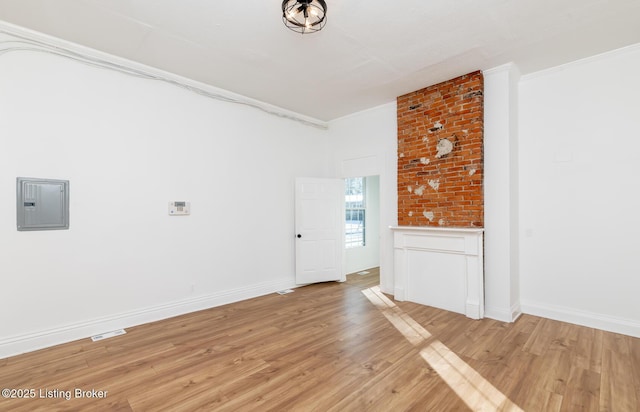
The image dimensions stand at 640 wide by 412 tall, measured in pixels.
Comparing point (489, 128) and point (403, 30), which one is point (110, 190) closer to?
point (403, 30)

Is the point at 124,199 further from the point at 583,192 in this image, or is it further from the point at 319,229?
the point at 583,192

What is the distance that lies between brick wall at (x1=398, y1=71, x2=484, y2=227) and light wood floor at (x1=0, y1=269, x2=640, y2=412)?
1.47 metres

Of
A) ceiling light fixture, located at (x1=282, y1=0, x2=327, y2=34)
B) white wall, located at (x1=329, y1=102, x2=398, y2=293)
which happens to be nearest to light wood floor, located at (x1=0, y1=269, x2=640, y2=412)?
white wall, located at (x1=329, y1=102, x2=398, y2=293)

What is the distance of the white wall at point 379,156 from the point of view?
196 inches

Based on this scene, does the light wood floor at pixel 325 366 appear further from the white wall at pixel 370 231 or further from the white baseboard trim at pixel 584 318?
the white wall at pixel 370 231

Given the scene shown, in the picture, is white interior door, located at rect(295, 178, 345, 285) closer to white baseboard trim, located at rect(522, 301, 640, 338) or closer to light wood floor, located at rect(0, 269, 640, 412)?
light wood floor, located at rect(0, 269, 640, 412)

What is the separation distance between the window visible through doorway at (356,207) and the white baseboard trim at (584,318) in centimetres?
359

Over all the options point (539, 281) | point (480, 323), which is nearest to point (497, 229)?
point (539, 281)

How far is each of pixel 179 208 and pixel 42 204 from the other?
1.36 meters

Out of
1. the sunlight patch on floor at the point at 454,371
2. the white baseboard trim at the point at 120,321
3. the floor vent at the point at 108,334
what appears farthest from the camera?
the floor vent at the point at 108,334

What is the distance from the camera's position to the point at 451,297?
404cm

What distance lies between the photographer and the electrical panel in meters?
2.96

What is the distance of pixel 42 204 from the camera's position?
10.0 ft

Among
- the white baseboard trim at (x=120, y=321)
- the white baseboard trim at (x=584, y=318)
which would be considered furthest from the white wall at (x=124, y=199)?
the white baseboard trim at (x=584, y=318)
